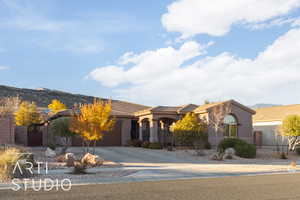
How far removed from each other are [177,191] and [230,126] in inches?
Answer: 897

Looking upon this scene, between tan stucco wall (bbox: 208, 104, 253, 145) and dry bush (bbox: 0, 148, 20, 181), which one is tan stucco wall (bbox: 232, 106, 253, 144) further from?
dry bush (bbox: 0, 148, 20, 181)

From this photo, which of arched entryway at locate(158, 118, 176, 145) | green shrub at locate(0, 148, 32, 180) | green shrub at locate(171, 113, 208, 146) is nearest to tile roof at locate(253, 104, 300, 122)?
arched entryway at locate(158, 118, 176, 145)

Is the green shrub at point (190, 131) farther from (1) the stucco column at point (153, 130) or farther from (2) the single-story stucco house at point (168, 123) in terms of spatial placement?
(1) the stucco column at point (153, 130)

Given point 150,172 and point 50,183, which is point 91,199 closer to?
point 50,183

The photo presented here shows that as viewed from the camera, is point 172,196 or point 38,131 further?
point 38,131

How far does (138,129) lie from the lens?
37.3 metres

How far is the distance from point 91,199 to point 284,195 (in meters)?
6.02

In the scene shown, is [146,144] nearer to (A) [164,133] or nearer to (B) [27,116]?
(A) [164,133]

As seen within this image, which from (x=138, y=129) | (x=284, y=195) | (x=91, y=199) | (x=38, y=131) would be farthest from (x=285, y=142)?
(x=91, y=199)

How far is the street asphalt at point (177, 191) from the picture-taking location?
10586 millimetres

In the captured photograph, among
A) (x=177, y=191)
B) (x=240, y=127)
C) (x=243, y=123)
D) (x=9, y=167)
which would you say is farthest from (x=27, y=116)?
(x=177, y=191)

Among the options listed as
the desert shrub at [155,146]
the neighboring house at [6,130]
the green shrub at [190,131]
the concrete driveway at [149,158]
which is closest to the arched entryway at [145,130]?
the desert shrub at [155,146]

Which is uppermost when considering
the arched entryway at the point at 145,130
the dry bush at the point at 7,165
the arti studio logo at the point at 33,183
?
the arched entryway at the point at 145,130

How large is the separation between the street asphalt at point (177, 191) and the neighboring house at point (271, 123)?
2943 cm
